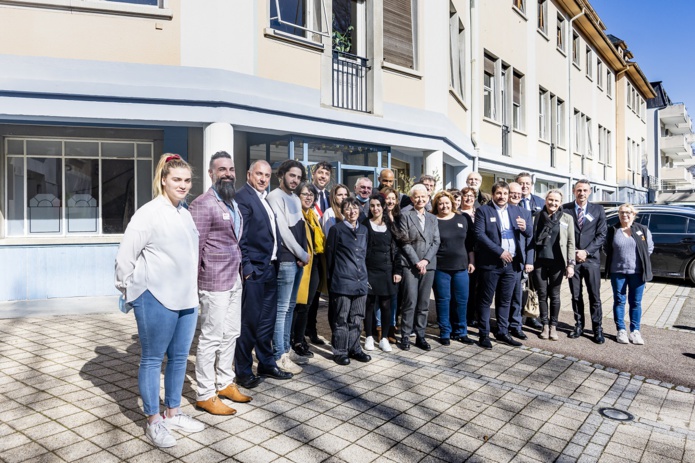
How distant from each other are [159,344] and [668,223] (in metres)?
12.6

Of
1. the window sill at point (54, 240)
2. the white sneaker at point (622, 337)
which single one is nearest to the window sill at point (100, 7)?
the window sill at point (54, 240)

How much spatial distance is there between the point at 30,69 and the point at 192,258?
631cm

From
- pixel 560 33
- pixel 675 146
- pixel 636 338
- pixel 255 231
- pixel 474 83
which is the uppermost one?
pixel 560 33

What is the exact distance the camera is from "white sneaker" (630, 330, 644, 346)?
22.6 feet

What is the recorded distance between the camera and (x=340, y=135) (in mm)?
10305

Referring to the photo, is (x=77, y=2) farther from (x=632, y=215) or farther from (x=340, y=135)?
(x=632, y=215)

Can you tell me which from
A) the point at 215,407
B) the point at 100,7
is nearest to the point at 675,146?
the point at 100,7

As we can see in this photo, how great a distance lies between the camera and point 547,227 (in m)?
6.93

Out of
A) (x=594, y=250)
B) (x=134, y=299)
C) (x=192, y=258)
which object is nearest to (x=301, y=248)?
(x=192, y=258)

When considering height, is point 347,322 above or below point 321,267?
below

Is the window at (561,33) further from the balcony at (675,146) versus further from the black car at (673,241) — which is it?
the balcony at (675,146)

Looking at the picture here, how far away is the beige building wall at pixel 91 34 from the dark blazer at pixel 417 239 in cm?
496

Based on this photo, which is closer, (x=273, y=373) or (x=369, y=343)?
(x=273, y=373)

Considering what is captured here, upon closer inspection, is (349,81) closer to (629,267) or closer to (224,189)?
(629,267)
